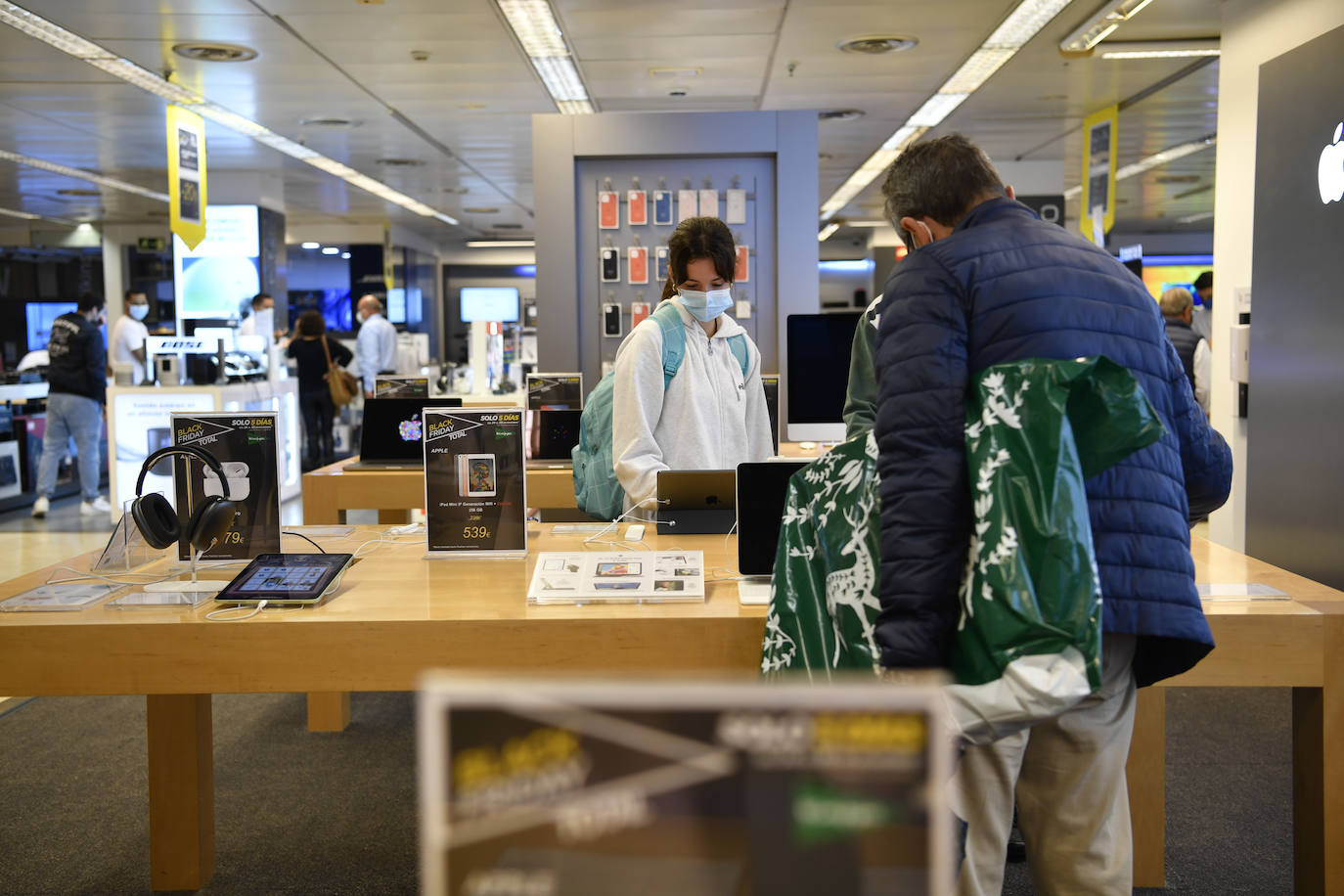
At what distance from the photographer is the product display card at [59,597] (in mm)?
2148

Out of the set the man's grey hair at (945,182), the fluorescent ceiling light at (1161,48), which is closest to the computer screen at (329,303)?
the fluorescent ceiling light at (1161,48)

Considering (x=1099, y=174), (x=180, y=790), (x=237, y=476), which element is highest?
(x=1099, y=174)

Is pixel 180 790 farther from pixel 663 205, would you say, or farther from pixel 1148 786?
pixel 663 205

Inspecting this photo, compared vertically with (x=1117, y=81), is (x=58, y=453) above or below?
below

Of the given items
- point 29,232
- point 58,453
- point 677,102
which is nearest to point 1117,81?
point 677,102

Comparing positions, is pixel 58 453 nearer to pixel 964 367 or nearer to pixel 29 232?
pixel 964 367

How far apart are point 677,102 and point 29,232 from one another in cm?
1366

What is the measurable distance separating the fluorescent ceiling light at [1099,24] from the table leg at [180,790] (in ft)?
18.7

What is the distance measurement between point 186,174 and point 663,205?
A: 3531 millimetres

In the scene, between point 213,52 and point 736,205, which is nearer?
point 736,205

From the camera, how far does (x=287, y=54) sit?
7172 mm

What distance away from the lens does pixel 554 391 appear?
17.1 ft

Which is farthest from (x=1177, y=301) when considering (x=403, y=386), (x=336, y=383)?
(x=336, y=383)

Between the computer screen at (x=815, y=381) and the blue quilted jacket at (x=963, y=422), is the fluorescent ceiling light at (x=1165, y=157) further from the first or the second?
the blue quilted jacket at (x=963, y=422)
